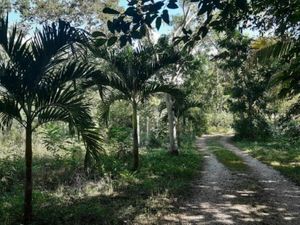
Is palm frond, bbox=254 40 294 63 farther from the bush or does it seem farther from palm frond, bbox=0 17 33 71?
the bush

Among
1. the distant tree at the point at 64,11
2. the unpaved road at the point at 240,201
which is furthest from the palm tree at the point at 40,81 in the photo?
the distant tree at the point at 64,11

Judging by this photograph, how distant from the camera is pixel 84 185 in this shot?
9203 mm

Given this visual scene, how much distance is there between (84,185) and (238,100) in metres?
23.0

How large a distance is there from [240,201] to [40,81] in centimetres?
494

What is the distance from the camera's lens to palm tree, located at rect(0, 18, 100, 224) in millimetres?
6016

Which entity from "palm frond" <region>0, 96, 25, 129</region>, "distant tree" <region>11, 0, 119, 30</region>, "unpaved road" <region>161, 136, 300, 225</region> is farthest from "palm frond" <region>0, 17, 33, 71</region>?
"distant tree" <region>11, 0, 119, 30</region>

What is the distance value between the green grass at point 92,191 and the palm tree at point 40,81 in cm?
83

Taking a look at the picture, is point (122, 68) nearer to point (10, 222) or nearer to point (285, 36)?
point (285, 36)

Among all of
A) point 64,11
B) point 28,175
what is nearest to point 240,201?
point 28,175

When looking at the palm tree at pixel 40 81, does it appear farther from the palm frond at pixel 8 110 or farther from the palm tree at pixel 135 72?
the palm tree at pixel 135 72

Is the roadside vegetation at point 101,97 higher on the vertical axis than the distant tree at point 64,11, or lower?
lower

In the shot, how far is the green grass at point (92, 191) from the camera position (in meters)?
6.71

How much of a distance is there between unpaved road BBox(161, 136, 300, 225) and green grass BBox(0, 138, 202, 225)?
433mm

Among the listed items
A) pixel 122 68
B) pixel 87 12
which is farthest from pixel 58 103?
pixel 87 12
